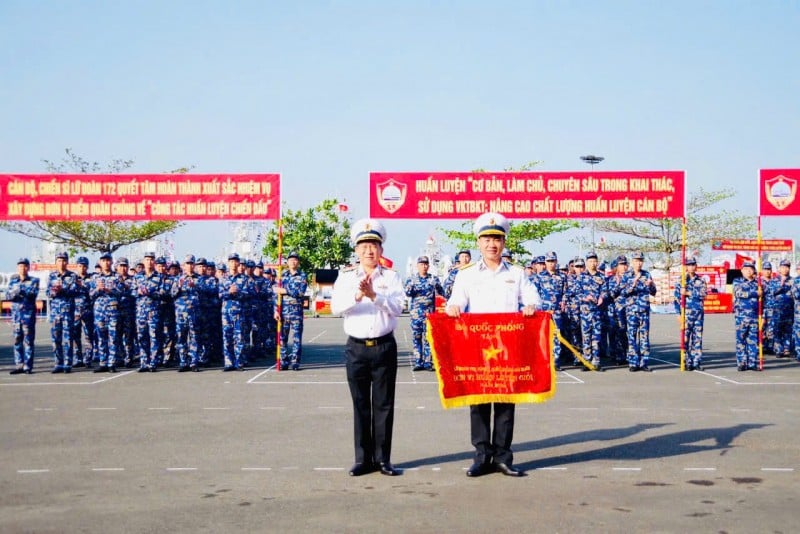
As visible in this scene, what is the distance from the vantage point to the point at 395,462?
7402mm

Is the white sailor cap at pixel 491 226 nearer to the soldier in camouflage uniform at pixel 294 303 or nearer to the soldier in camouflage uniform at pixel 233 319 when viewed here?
the soldier in camouflage uniform at pixel 294 303

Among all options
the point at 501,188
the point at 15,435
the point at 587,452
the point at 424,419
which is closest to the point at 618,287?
the point at 501,188

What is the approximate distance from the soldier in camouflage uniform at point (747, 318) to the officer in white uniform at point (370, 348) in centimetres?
1164

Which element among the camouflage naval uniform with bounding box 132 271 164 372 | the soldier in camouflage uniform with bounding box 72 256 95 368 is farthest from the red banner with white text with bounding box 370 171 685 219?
the soldier in camouflage uniform with bounding box 72 256 95 368

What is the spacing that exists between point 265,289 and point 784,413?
12.2m

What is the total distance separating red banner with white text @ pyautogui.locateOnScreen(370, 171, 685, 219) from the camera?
16.1 m

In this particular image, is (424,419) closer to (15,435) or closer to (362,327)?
(362,327)

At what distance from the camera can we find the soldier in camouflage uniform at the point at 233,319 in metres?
16.3

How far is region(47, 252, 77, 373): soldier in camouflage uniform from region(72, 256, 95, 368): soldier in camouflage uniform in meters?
0.18

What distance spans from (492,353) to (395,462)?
1328mm

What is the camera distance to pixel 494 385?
712 cm

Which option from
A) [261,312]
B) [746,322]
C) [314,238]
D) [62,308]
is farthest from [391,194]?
[314,238]

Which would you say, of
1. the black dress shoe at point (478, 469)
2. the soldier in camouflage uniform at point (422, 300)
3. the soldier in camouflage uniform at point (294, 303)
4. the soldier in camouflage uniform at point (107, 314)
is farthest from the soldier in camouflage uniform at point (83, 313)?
the black dress shoe at point (478, 469)

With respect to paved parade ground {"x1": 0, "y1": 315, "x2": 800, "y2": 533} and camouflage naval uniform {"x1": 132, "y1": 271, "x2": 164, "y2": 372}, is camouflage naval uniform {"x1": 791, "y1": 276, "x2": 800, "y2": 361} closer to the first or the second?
paved parade ground {"x1": 0, "y1": 315, "x2": 800, "y2": 533}
